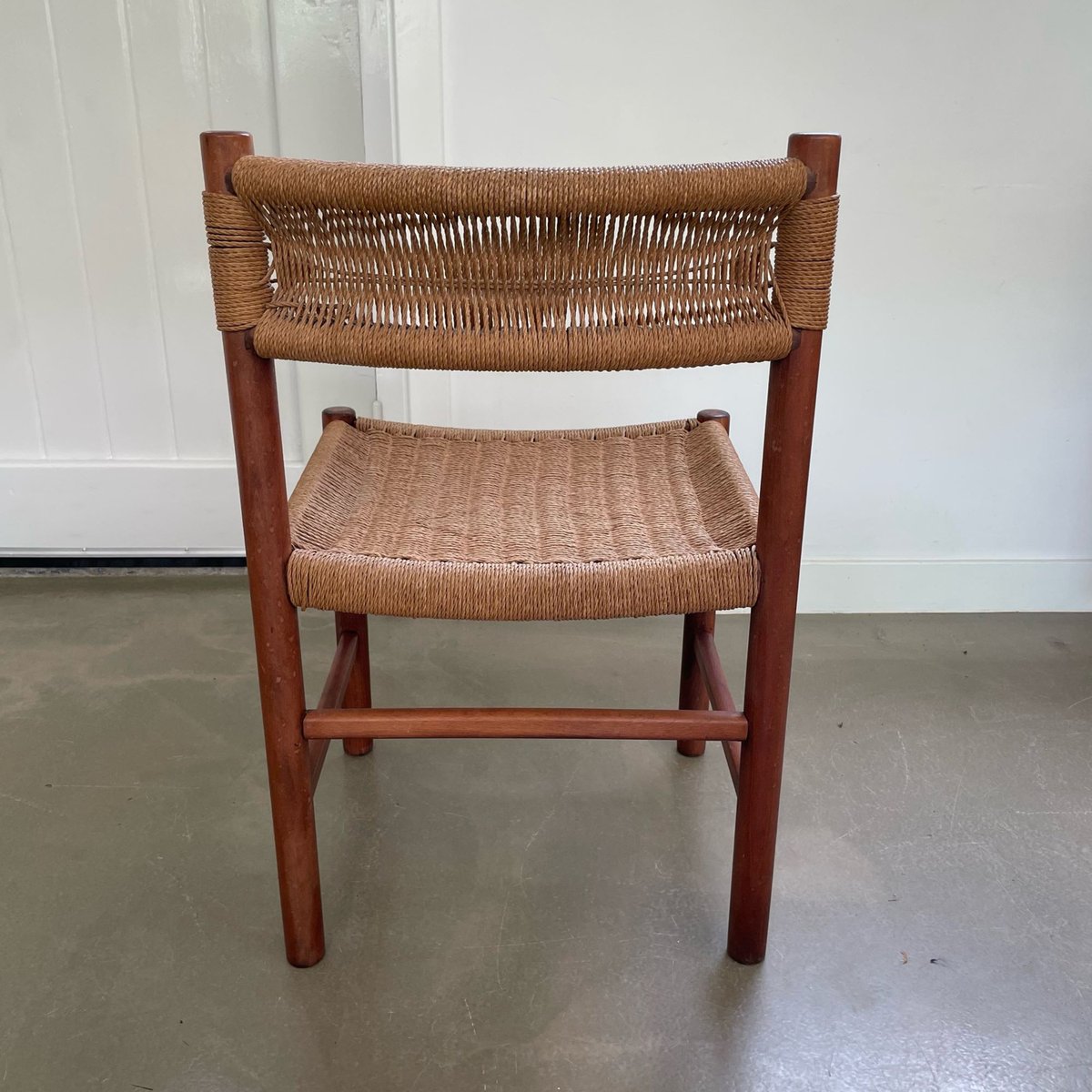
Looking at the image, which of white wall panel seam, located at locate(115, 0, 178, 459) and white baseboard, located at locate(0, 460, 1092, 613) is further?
white baseboard, located at locate(0, 460, 1092, 613)

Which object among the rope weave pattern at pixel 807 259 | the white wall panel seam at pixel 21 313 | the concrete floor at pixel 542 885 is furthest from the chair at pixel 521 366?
the white wall panel seam at pixel 21 313

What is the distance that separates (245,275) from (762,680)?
1.95ft

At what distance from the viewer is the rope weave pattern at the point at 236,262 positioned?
0.79 metres

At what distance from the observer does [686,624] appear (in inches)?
52.4

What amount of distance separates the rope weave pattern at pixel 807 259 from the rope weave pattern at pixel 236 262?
0.44 m

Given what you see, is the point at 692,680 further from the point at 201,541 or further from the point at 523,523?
the point at 201,541

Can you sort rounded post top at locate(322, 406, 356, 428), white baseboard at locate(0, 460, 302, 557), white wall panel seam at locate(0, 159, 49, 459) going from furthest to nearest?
white baseboard at locate(0, 460, 302, 557) < white wall panel seam at locate(0, 159, 49, 459) < rounded post top at locate(322, 406, 356, 428)

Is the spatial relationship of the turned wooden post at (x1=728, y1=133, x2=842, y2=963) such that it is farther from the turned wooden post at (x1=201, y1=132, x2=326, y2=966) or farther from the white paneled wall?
the white paneled wall

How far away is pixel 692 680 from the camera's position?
1.34m

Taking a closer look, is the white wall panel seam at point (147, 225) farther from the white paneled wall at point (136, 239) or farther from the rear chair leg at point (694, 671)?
the rear chair leg at point (694, 671)

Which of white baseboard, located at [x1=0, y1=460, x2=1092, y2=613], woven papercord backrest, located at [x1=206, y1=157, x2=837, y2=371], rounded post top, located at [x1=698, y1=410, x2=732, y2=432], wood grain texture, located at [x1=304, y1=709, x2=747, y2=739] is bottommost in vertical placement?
white baseboard, located at [x1=0, y1=460, x2=1092, y2=613]

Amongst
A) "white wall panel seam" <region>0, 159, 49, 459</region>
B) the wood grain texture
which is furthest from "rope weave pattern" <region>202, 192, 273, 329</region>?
"white wall panel seam" <region>0, 159, 49, 459</region>

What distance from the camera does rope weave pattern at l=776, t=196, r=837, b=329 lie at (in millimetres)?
795

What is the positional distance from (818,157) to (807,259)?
8cm
